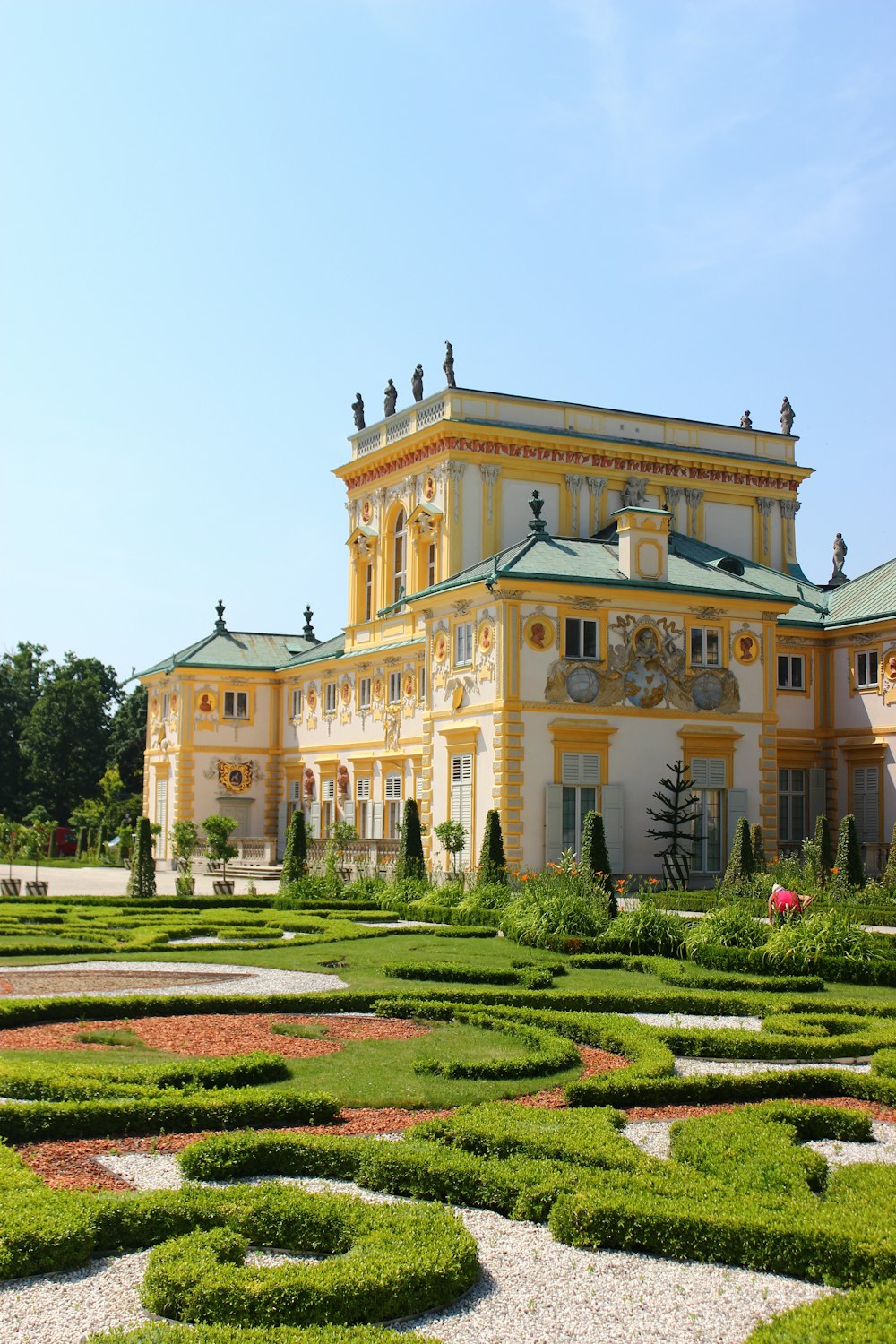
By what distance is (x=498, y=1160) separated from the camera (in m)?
8.70

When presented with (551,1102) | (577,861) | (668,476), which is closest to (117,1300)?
(551,1102)

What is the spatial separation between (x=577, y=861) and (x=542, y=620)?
19.6 feet

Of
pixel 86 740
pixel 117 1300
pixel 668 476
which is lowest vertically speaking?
pixel 117 1300

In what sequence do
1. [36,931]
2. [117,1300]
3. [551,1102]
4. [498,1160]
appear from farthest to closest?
[36,931], [551,1102], [498,1160], [117,1300]

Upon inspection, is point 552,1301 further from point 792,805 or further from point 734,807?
point 792,805

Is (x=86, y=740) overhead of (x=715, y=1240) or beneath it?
overhead

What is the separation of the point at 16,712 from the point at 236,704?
3376 cm

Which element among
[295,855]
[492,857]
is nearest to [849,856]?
[492,857]

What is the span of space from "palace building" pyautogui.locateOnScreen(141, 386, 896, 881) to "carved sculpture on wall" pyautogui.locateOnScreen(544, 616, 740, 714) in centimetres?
6

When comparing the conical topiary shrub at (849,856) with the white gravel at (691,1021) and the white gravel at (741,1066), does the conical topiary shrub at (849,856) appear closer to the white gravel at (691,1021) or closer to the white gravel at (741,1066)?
the white gravel at (691,1021)

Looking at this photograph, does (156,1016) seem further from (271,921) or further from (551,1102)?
(271,921)

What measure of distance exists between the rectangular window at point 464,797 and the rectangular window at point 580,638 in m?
3.76

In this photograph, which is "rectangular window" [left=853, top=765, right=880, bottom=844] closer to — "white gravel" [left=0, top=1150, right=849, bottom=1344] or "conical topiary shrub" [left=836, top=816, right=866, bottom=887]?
"conical topiary shrub" [left=836, top=816, right=866, bottom=887]

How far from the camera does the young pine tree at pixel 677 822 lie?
34812 millimetres
